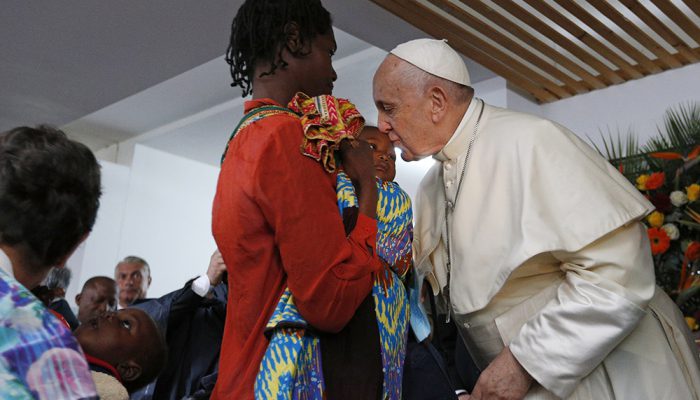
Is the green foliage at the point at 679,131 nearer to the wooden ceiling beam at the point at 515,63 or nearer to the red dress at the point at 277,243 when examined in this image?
the wooden ceiling beam at the point at 515,63

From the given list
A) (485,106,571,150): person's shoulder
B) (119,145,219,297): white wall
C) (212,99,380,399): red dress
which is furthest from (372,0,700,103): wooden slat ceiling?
(119,145,219,297): white wall

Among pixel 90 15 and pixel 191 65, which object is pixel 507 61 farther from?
pixel 90 15

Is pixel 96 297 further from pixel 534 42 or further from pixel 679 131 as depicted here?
pixel 679 131

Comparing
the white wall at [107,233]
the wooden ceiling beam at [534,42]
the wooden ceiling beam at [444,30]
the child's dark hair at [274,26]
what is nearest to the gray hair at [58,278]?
the wooden ceiling beam at [444,30]

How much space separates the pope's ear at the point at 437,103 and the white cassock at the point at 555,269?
0.08 meters

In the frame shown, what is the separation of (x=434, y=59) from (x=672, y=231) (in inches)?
130

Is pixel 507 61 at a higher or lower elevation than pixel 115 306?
higher

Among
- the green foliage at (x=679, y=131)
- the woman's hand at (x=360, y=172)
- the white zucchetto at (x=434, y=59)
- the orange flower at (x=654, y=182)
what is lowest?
the woman's hand at (x=360, y=172)

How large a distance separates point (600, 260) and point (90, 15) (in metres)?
4.71

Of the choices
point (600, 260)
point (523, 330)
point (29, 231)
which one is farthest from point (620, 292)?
point (29, 231)

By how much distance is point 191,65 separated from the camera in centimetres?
656

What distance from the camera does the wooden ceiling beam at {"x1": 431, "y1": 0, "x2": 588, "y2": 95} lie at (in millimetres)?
5199

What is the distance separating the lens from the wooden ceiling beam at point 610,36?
5.16 metres

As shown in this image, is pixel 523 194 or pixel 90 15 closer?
pixel 523 194
